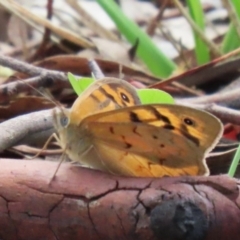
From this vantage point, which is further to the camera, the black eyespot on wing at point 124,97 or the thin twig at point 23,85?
the thin twig at point 23,85

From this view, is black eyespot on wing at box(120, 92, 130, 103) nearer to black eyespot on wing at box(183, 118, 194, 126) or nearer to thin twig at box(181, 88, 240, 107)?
black eyespot on wing at box(183, 118, 194, 126)

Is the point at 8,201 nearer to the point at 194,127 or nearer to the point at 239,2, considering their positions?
the point at 194,127

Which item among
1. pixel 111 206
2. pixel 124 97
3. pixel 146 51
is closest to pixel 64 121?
pixel 124 97

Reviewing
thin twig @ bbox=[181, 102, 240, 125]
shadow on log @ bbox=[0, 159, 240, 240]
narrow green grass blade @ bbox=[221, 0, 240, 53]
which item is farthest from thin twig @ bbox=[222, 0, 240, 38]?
shadow on log @ bbox=[0, 159, 240, 240]

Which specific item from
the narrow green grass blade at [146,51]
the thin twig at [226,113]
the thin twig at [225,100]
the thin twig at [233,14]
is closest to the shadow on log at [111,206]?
the thin twig at [226,113]

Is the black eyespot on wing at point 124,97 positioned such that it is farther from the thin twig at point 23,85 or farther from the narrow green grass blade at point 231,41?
the narrow green grass blade at point 231,41

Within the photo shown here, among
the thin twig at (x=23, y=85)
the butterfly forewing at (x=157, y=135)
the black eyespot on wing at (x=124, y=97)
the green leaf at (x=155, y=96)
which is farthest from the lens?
the thin twig at (x=23, y=85)

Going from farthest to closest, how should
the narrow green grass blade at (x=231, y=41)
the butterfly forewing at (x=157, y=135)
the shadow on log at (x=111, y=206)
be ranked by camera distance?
the narrow green grass blade at (x=231, y=41) < the butterfly forewing at (x=157, y=135) < the shadow on log at (x=111, y=206)
